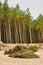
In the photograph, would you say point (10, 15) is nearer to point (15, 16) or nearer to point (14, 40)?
point (15, 16)

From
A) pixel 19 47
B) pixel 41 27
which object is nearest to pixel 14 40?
pixel 41 27

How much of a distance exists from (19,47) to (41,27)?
176 ft

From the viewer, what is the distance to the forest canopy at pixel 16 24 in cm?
5831

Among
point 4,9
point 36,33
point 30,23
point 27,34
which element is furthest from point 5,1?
point 36,33

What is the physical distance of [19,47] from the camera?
21.5 m

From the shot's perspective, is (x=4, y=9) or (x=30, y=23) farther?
(x=30, y=23)

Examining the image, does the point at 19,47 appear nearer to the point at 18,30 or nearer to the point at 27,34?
the point at 18,30

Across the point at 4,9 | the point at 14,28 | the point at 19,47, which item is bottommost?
the point at 19,47

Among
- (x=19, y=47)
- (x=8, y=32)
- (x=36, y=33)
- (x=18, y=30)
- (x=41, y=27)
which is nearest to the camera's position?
(x=19, y=47)

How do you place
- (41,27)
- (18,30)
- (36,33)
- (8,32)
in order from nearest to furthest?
1. (8,32)
2. (18,30)
3. (41,27)
4. (36,33)

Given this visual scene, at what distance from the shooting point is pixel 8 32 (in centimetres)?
5931

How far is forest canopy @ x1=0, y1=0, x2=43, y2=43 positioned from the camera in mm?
58306

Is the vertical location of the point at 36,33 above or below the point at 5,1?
below

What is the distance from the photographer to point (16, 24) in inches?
2506
